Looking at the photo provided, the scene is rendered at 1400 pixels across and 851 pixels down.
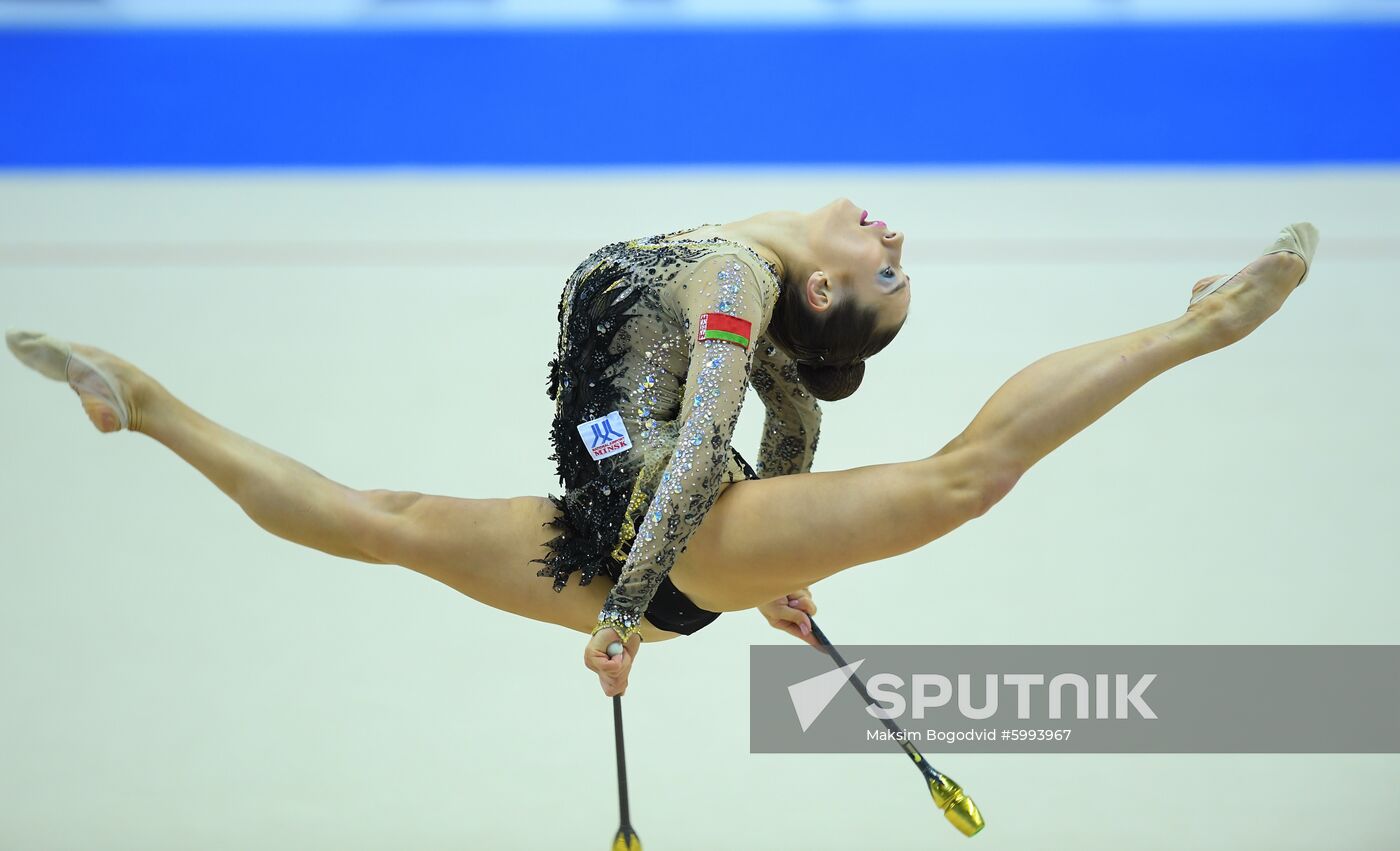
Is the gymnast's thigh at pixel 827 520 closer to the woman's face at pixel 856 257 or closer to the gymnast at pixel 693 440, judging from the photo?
the gymnast at pixel 693 440

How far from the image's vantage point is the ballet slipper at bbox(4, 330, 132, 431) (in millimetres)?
2477

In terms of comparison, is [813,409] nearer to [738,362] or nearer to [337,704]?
[738,362]

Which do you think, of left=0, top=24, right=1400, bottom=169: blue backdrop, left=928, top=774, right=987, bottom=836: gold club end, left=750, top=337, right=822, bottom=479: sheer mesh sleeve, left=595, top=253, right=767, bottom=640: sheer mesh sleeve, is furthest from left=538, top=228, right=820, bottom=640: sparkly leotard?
left=0, top=24, right=1400, bottom=169: blue backdrop

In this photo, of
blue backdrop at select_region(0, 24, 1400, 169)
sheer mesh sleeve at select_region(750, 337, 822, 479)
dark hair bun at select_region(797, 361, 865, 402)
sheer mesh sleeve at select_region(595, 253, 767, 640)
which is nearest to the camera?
sheer mesh sleeve at select_region(595, 253, 767, 640)

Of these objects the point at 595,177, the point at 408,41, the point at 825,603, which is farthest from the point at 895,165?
the point at 825,603

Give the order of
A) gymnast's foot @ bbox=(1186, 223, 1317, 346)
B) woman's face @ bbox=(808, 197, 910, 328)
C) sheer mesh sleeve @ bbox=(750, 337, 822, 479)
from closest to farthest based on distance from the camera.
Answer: gymnast's foot @ bbox=(1186, 223, 1317, 346) < woman's face @ bbox=(808, 197, 910, 328) < sheer mesh sleeve @ bbox=(750, 337, 822, 479)

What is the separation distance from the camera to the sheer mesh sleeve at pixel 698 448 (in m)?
2.13

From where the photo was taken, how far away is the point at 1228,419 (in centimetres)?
462

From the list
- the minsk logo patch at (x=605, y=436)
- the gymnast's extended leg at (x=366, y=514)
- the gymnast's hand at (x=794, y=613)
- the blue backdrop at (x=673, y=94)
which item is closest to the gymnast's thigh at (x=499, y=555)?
the gymnast's extended leg at (x=366, y=514)

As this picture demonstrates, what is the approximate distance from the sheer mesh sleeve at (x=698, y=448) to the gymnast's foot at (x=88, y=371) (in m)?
0.98

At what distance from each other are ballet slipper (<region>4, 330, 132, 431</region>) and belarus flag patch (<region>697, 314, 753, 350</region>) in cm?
107

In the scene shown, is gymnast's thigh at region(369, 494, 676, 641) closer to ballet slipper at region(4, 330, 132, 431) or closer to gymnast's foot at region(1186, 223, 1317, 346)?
ballet slipper at region(4, 330, 132, 431)

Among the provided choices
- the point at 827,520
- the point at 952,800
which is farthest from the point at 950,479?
the point at 952,800

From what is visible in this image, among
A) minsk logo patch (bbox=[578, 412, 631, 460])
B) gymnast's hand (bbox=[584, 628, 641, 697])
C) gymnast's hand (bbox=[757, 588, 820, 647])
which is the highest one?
minsk logo patch (bbox=[578, 412, 631, 460])
